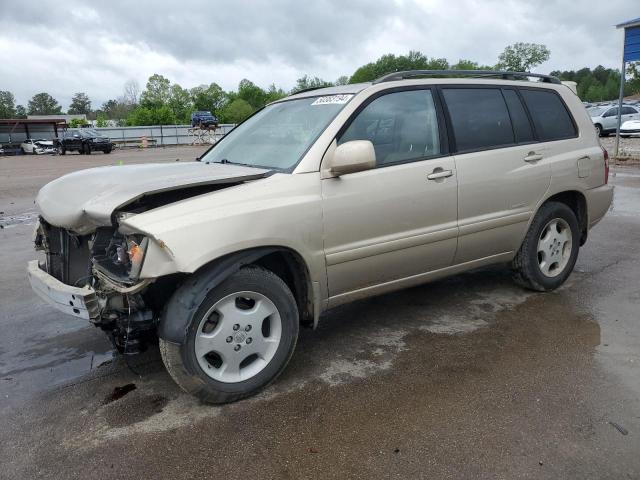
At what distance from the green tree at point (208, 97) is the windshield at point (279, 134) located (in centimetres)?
8705

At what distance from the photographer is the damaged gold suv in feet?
9.36

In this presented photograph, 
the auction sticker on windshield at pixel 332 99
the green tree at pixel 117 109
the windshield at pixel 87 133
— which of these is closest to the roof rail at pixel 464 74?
the auction sticker on windshield at pixel 332 99

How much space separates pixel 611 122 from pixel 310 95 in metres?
28.0

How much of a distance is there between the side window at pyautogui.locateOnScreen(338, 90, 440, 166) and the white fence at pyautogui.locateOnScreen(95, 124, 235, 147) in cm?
3938

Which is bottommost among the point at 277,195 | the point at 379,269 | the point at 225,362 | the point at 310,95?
the point at 225,362

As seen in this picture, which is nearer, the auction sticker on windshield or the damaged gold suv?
the damaged gold suv

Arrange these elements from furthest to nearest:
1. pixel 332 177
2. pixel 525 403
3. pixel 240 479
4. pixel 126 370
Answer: pixel 126 370, pixel 332 177, pixel 525 403, pixel 240 479

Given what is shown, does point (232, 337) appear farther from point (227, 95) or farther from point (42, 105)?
point (42, 105)

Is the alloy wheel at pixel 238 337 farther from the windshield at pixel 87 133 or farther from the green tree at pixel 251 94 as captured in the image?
the green tree at pixel 251 94

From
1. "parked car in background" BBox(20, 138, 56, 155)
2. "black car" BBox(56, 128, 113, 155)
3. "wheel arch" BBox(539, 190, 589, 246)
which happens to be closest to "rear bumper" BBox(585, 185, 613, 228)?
"wheel arch" BBox(539, 190, 589, 246)

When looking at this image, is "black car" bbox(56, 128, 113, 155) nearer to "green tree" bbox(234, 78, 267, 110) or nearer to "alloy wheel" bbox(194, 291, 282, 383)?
"alloy wheel" bbox(194, 291, 282, 383)

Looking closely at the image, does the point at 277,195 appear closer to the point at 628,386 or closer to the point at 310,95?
the point at 310,95

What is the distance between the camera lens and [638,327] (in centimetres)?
397

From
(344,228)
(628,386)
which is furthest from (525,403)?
(344,228)
